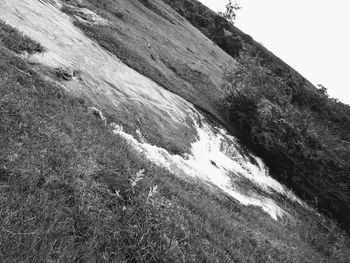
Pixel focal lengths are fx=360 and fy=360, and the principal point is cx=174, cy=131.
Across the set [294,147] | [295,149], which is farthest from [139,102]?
[295,149]

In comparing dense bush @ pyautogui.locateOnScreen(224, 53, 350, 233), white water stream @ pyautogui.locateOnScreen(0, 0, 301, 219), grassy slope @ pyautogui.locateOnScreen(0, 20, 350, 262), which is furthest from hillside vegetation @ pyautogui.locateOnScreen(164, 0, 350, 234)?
grassy slope @ pyautogui.locateOnScreen(0, 20, 350, 262)

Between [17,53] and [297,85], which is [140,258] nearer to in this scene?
[17,53]

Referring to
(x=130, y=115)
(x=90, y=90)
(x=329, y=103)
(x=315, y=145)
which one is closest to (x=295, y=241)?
(x=130, y=115)

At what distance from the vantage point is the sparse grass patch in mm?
12555

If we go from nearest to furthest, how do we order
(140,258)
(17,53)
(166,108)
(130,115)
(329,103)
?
1. (140,258)
2. (17,53)
3. (130,115)
4. (166,108)
5. (329,103)

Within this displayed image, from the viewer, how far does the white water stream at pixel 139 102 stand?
14.5 metres

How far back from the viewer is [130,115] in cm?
1570

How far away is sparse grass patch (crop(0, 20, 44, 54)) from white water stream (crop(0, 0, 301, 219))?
0.39 metres

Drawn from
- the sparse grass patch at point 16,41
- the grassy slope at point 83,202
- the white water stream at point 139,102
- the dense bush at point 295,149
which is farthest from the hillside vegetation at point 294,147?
the sparse grass patch at point 16,41

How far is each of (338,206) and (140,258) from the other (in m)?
24.1

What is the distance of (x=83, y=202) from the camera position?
578 centimetres

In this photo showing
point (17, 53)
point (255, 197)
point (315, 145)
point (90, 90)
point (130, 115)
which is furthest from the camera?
point (315, 145)

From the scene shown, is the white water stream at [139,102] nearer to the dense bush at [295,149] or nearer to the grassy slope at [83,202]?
Result: the dense bush at [295,149]

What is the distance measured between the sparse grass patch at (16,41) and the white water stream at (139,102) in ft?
1.27
